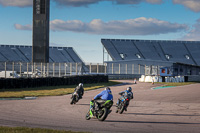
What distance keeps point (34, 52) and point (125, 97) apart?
1135 inches

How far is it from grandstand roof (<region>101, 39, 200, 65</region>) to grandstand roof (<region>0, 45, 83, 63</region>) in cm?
1782

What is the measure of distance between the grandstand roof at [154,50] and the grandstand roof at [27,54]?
1782 cm

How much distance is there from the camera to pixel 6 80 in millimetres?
34781

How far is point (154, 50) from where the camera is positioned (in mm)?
94125

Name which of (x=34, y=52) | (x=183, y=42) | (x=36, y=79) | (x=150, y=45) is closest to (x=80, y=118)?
(x=36, y=79)

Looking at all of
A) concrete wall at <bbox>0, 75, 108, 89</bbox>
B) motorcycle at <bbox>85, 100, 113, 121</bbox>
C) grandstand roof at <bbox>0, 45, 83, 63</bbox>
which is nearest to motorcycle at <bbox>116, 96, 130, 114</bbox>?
motorcycle at <bbox>85, 100, 113, 121</bbox>

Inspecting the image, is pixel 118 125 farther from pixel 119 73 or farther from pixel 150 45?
pixel 150 45

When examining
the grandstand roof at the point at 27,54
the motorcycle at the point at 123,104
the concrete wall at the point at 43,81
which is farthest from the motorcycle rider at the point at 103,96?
the grandstand roof at the point at 27,54

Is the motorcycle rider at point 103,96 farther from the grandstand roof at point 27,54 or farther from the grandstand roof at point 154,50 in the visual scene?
the grandstand roof at point 27,54

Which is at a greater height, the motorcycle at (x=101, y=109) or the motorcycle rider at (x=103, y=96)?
the motorcycle rider at (x=103, y=96)

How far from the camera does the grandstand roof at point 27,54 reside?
317 ft

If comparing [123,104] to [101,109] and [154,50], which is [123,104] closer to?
[101,109]

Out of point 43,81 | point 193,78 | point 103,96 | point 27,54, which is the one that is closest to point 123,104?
point 103,96

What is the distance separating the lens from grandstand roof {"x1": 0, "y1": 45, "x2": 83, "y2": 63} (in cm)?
9676
